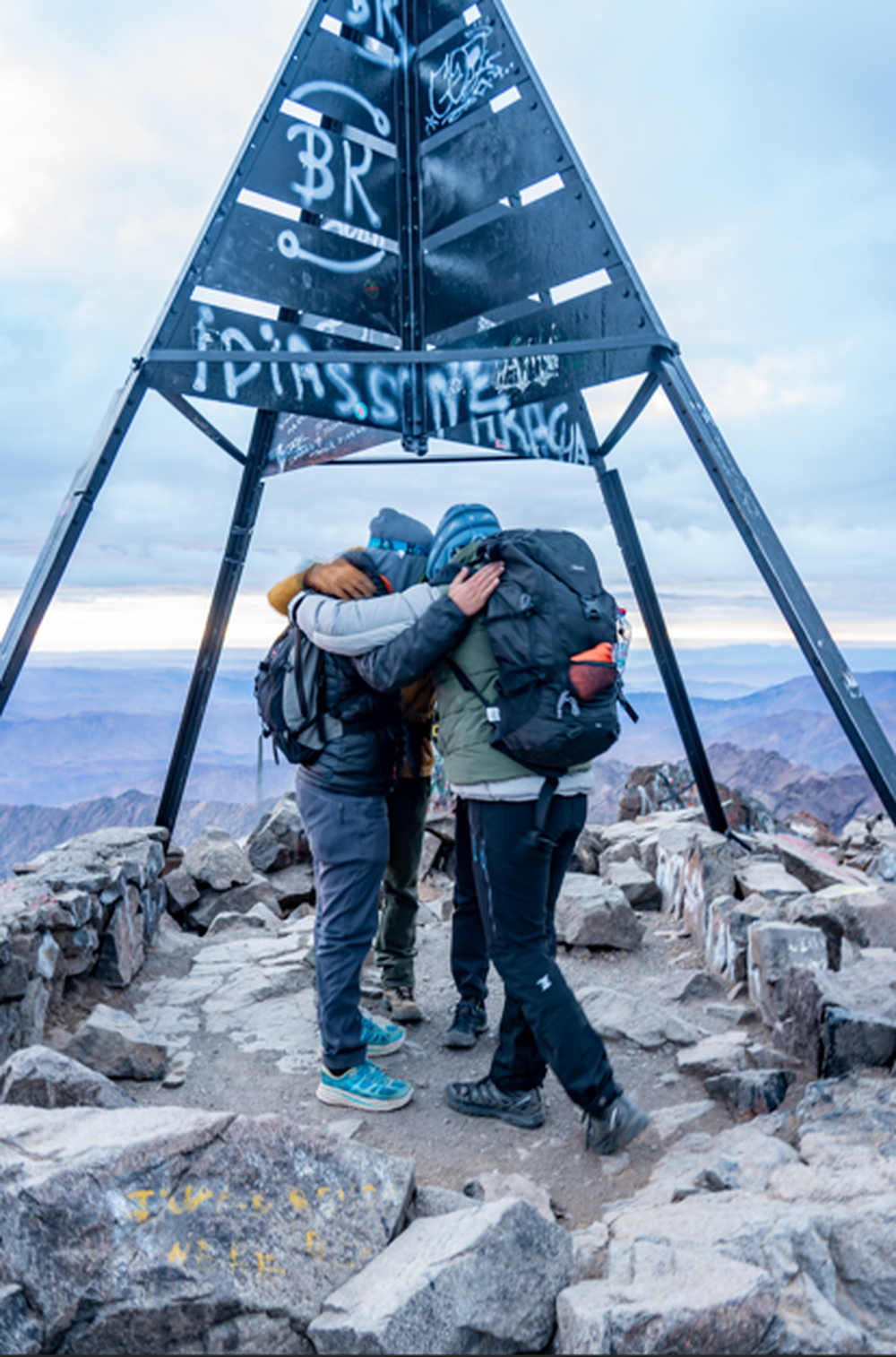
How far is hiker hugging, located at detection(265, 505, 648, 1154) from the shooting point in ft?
8.71

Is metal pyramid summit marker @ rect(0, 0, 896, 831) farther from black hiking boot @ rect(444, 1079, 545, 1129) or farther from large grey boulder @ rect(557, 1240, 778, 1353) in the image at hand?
large grey boulder @ rect(557, 1240, 778, 1353)

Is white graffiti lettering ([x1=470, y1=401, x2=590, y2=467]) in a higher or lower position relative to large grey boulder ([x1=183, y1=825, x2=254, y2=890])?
higher

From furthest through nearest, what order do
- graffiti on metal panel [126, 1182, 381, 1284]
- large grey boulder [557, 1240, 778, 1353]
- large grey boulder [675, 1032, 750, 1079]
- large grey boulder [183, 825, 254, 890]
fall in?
large grey boulder [183, 825, 254, 890]
large grey boulder [675, 1032, 750, 1079]
graffiti on metal panel [126, 1182, 381, 1284]
large grey boulder [557, 1240, 778, 1353]

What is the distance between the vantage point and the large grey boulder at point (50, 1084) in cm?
262

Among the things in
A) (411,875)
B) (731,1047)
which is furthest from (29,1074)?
(731,1047)

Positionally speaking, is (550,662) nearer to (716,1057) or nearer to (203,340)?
(716,1057)

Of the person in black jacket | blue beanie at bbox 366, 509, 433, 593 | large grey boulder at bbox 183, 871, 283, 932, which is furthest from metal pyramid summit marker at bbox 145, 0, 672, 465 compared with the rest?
large grey boulder at bbox 183, 871, 283, 932

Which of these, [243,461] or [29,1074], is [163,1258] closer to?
[29,1074]

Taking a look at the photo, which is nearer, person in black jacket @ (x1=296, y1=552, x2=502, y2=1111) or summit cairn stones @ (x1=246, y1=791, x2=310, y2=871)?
person in black jacket @ (x1=296, y1=552, x2=502, y2=1111)

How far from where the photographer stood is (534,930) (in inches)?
109

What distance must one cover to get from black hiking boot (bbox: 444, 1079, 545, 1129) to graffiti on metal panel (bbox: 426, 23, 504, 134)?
5415mm

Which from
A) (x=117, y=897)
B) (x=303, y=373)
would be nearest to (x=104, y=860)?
(x=117, y=897)

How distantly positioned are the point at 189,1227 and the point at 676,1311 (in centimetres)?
101

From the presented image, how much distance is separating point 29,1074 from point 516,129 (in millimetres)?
5348
